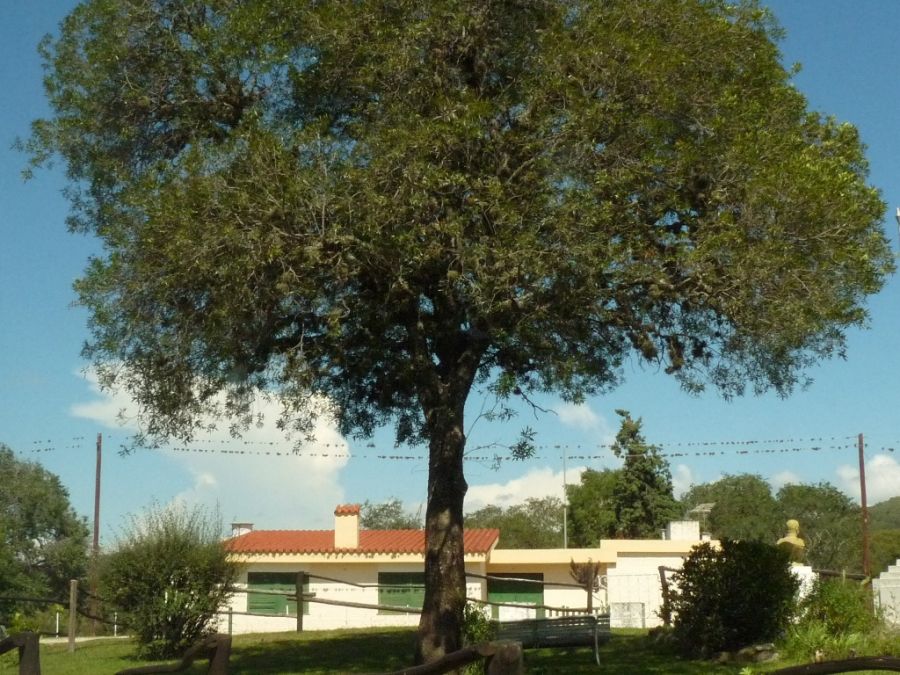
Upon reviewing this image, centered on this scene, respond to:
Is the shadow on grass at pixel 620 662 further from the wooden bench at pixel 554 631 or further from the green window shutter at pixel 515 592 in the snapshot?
the green window shutter at pixel 515 592

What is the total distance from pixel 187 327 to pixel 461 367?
12.6ft

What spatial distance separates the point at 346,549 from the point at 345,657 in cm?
2040

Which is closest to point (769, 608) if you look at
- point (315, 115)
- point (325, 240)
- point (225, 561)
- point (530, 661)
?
point (530, 661)

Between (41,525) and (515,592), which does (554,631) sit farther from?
(41,525)

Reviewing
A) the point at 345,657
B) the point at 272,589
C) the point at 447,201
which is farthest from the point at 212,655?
the point at 272,589

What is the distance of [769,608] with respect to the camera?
53.0ft

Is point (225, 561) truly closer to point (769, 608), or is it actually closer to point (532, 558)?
point (769, 608)

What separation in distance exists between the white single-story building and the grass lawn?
1073 centimetres

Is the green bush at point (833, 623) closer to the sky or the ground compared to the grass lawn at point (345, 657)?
closer to the sky

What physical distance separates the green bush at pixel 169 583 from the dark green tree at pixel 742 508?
54.9 meters

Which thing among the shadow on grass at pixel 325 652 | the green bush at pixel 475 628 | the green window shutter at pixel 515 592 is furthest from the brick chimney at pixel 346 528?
the green bush at pixel 475 628

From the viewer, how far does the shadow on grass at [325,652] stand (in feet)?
55.8

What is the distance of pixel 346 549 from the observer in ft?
127

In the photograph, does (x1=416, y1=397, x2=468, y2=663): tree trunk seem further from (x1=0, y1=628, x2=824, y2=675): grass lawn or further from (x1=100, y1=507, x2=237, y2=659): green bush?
(x1=100, y1=507, x2=237, y2=659): green bush
